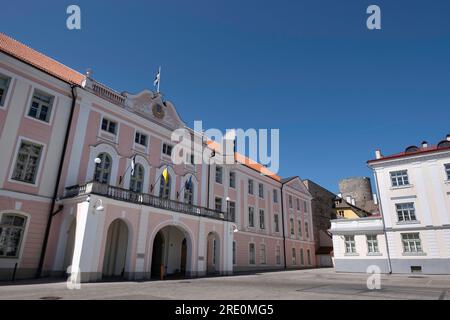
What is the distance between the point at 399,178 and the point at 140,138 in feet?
77.2

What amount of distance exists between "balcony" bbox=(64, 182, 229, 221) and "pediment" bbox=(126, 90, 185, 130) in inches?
276

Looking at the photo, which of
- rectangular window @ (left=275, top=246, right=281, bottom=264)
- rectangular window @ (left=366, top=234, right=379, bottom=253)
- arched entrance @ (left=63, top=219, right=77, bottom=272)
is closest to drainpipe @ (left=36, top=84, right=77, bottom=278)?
arched entrance @ (left=63, top=219, right=77, bottom=272)

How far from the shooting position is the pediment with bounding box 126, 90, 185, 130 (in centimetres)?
2233

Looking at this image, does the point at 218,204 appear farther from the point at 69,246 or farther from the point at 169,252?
the point at 69,246

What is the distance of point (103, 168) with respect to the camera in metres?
19.4

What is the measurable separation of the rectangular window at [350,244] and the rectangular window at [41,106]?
2690cm

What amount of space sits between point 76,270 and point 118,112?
1105cm

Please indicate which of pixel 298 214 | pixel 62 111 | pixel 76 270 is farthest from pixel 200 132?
pixel 298 214

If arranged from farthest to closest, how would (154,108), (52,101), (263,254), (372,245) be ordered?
(263,254) → (372,245) → (154,108) → (52,101)

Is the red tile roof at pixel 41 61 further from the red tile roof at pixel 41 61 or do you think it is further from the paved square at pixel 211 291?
the paved square at pixel 211 291

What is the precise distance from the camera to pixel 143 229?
17.5 m

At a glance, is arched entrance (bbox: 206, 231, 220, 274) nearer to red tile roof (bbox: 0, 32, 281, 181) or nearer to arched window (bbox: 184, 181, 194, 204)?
arched window (bbox: 184, 181, 194, 204)

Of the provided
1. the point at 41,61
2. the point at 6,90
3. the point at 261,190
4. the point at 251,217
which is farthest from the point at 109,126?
the point at 261,190

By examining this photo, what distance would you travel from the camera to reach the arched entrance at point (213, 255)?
23.1 m
